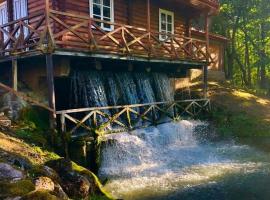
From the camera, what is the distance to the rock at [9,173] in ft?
22.6

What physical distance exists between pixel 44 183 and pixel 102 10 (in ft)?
34.4

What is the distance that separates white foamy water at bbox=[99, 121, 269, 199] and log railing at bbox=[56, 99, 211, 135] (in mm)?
543

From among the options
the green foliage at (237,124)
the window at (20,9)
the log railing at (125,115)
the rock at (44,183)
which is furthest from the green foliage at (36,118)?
the green foliage at (237,124)

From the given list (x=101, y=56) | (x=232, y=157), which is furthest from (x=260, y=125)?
(x=101, y=56)

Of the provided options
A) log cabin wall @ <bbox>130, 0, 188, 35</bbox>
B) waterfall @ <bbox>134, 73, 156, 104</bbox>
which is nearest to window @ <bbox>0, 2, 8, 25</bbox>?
log cabin wall @ <bbox>130, 0, 188, 35</bbox>

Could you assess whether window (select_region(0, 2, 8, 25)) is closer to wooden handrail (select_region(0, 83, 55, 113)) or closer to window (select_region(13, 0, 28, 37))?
window (select_region(13, 0, 28, 37))

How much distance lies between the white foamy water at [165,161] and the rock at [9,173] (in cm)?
366

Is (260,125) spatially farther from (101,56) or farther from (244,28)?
(244,28)

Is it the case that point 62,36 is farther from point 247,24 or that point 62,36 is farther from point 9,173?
point 247,24

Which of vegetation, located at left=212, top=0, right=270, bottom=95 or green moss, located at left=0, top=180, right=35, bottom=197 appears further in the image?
vegetation, located at left=212, top=0, right=270, bottom=95

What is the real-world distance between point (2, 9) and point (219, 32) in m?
20.7

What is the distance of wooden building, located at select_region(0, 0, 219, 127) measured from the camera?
12203 mm

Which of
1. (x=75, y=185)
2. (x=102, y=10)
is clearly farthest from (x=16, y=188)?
(x=102, y=10)

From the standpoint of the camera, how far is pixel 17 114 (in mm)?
12219
